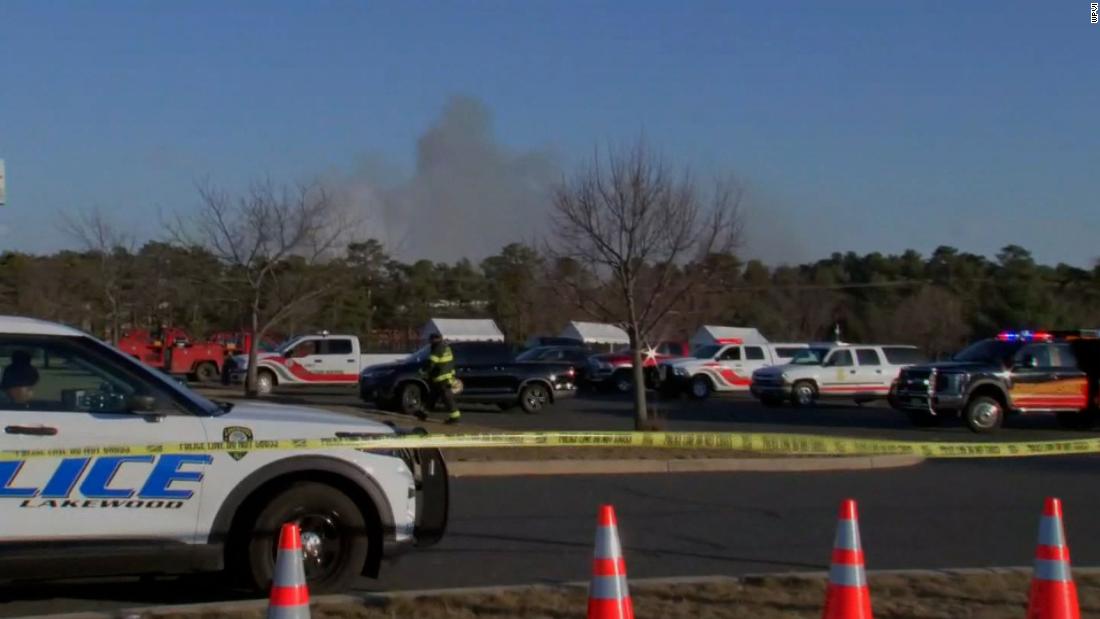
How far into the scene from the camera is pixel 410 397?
2812 centimetres

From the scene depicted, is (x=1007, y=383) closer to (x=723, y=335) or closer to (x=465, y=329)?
(x=723, y=335)

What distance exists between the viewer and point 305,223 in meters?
31.6

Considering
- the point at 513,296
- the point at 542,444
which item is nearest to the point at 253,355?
the point at 542,444

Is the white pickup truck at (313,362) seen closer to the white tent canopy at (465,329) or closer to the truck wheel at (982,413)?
the truck wheel at (982,413)

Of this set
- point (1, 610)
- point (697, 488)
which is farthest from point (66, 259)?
point (1, 610)

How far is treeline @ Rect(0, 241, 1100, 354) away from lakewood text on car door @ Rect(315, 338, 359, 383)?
1688mm

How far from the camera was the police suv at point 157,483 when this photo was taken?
24.0ft

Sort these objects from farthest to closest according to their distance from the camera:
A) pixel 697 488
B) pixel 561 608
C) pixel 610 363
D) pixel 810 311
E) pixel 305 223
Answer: pixel 810 311
pixel 610 363
pixel 305 223
pixel 697 488
pixel 561 608

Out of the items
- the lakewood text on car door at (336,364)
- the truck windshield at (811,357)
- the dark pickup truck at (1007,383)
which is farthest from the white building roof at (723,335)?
the dark pickup truck at (1007,383)

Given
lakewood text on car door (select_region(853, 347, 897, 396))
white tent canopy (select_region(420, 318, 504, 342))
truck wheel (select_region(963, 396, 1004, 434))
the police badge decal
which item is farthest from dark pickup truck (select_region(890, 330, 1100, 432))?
white tent canopy (select_region(420, 318, 504, 342))

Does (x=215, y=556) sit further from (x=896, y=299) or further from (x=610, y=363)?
(x=896, y=299)

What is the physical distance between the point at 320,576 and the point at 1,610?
189 centimetres

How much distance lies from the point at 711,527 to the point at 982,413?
594 inches

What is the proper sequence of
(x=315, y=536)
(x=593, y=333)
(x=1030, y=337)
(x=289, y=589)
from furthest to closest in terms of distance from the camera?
(x=593, y=333), (x=1030, y=337), (x=315, y=536), (x=289, y=589)
